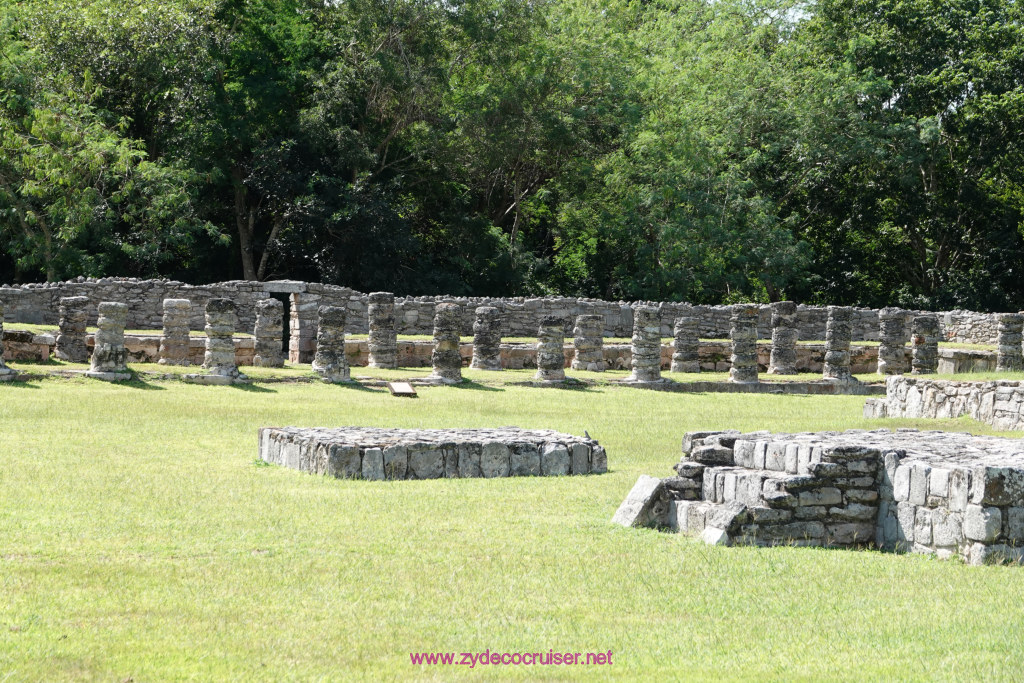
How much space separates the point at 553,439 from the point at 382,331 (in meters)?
13.0

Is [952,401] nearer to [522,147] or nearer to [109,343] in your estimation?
[109,343]

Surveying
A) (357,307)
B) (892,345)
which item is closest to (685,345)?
(892,345)

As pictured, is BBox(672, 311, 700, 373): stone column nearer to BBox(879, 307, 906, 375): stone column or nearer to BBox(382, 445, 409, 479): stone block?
BBox(879, 307, 906, 375): stone column

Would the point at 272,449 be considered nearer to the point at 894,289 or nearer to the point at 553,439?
the point at 553,439

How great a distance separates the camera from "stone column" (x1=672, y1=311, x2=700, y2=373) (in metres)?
28.9

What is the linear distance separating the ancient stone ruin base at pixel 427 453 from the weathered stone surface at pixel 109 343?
26.8ft

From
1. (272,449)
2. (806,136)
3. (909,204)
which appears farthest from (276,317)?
(909,204)

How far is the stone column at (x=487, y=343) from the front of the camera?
87.7 ft

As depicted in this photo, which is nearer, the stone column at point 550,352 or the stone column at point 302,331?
the stone column at point 550,352

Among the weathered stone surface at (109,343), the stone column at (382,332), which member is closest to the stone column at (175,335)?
the weathered stone surface at (109,343)

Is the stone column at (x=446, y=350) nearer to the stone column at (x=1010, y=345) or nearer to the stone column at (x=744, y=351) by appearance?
the stone column at (x=744, y=351)

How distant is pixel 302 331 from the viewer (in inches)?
1057

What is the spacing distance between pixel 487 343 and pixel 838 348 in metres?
8.10

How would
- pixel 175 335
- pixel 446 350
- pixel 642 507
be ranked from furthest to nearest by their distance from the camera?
pixel 446 350, pixel 175 335, pixel 642 507
